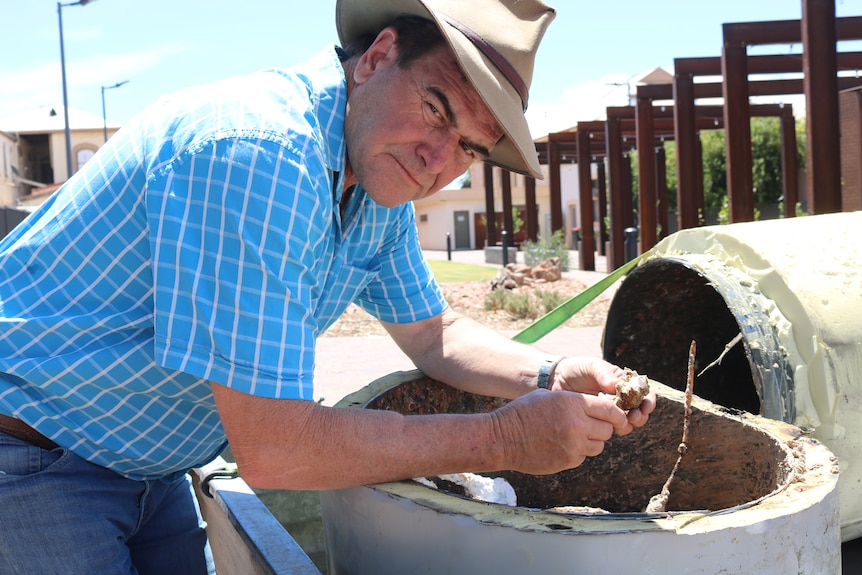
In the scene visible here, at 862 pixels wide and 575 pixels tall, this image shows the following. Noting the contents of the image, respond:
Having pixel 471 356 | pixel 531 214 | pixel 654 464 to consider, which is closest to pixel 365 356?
pixel 654 464

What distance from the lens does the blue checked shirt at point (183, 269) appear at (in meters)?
1.50

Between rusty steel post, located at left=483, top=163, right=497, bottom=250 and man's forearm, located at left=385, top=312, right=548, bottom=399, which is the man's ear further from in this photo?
rusty steel post, located at left=483, top=163, right=497, bottom=250

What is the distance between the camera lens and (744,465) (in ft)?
7.66

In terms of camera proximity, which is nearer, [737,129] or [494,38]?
[494,38]

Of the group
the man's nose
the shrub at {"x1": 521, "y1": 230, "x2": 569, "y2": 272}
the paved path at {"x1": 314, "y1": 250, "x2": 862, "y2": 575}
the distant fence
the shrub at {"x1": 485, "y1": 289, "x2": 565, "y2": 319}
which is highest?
the distant fence

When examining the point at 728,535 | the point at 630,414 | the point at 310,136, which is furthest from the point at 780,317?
the point at 310,136

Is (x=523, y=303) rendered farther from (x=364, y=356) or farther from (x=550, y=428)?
(x=550, y=428)

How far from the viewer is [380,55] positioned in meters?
1.83

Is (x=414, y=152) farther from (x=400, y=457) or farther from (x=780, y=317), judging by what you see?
(x=780, y=317)

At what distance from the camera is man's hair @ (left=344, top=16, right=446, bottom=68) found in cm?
179

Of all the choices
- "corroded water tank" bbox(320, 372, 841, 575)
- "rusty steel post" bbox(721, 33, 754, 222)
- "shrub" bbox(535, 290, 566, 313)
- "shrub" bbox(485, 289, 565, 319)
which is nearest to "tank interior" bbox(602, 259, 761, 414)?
"corroded water tank" bbox(320, 372, 841, 575)

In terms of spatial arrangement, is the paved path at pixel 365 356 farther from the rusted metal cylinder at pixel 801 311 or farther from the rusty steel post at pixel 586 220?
the rusty steel post at pixel 586 220

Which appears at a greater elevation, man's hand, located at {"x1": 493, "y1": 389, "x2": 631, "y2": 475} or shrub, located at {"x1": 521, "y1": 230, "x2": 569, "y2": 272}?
shrub, located at {"x1": 521, "y1": 230, "x2": 569, "y2": 272}

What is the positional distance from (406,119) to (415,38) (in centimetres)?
18
